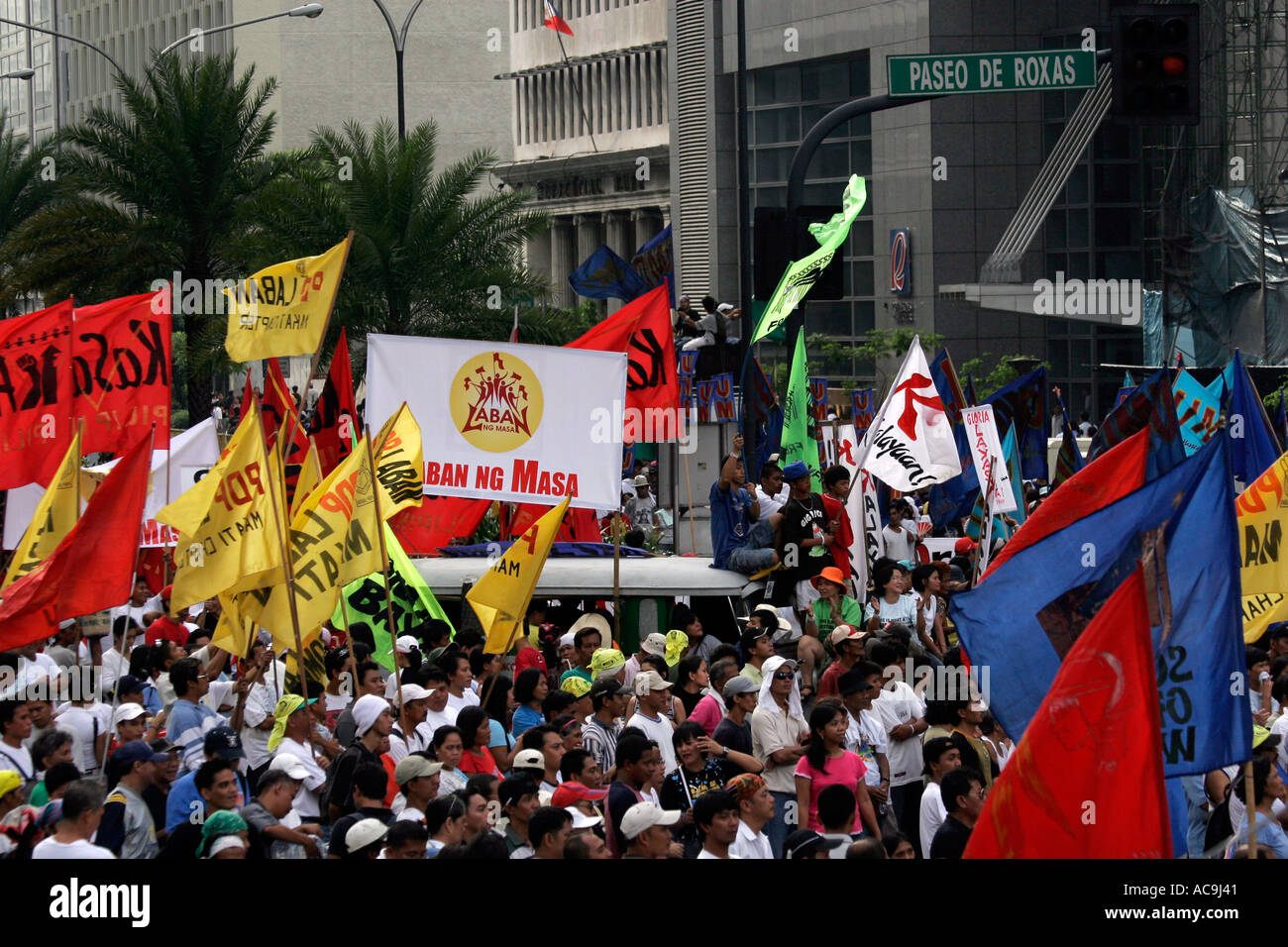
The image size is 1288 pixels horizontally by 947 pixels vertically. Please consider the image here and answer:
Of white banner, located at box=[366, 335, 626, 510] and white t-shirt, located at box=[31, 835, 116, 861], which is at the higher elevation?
white banner, located at box=[366, 335, 626, 510]

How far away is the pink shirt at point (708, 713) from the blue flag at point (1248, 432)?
18.0ft

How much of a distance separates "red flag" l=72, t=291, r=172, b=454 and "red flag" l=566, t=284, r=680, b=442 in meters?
3.07

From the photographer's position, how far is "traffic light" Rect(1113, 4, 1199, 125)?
45.2 feet

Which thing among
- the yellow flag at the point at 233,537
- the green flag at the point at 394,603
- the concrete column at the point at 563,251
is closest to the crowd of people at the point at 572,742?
the green flag at the point at 394,603

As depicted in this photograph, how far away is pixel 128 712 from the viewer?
30.8 ft

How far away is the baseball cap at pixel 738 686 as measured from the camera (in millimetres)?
9539

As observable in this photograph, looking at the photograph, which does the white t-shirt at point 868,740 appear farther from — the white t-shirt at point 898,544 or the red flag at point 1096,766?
the white t-shirt at point 898,544

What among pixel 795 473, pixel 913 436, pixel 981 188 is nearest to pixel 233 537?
pixel 795 473

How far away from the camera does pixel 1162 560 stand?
670 centimetres

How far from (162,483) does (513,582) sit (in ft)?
17.5

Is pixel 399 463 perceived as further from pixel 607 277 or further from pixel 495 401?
pixel 607 277

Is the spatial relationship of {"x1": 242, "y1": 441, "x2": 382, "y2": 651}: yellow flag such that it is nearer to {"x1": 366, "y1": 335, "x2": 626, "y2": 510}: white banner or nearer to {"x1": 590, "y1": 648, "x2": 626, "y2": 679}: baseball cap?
{"x1": 590, "y1": 648, "x2": 626, "y2": 679}: baseball cap

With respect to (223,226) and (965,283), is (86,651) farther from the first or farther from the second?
(965,283)

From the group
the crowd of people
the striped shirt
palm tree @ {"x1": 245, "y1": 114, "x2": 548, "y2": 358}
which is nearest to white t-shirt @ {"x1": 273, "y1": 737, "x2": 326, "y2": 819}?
the crowd of people
